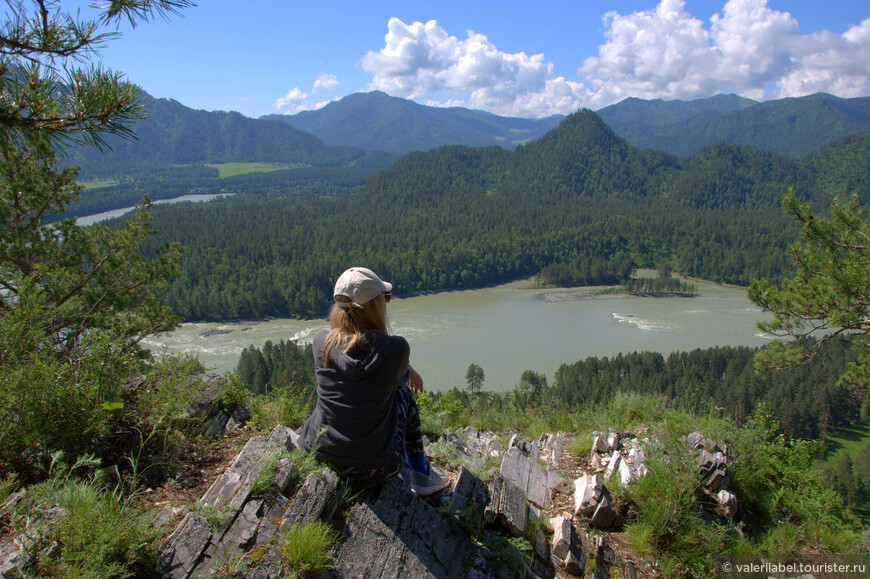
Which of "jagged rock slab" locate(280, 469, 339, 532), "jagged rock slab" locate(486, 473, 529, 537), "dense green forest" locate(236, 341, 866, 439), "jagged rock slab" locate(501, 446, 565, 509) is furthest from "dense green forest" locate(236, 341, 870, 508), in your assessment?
"jagged rock slab" locate(280, 469, 339, 532)

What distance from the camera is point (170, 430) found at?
122 inches

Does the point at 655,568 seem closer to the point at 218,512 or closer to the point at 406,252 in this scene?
the point at 218,512

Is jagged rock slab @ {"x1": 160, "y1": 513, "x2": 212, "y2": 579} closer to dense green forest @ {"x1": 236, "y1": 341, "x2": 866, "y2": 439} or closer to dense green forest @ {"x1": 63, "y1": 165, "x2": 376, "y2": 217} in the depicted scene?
dense green forest @ {"x1": 236, "y1": 341, "x2": 866, "y2": 439}

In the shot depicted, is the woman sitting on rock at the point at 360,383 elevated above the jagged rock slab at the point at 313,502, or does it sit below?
above

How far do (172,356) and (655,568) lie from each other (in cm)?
360

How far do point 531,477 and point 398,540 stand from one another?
1.47 m

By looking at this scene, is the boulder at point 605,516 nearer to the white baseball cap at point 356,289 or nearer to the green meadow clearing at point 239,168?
the white baseball cap at point 356,289

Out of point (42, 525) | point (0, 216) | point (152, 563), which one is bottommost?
point (152, 563)

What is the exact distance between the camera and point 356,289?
2.52 m

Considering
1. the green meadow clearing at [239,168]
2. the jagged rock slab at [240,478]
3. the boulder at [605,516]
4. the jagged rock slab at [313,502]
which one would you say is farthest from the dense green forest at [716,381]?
the green meadow clearing at [239,168]

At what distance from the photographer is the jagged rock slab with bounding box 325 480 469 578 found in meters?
2.35

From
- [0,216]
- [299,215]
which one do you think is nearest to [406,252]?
[299,215]

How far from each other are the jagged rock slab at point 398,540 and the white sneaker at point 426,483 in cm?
21

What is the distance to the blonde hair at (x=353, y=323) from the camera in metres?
2.54
